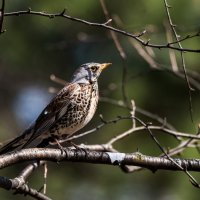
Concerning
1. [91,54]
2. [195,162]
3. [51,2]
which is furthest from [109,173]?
[195,162]

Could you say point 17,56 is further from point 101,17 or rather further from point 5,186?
point 5,186

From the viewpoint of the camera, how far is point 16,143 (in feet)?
19.3

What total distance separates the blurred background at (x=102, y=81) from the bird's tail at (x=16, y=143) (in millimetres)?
2220

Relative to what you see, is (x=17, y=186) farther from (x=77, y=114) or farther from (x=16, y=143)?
(x=77, y=114)

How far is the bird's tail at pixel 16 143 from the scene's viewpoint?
5702mm

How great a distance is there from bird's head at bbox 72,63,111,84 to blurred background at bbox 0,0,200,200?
1.26 m

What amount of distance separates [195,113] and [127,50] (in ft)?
4.25

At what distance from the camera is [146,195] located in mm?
10594

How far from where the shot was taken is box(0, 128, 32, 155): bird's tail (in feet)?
18.7

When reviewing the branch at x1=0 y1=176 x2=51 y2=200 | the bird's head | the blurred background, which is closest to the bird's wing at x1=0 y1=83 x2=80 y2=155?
the bird's head

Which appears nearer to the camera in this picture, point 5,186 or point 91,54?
point 5,186

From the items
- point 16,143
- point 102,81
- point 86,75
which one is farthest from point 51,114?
point 102,81

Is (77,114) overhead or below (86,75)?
below

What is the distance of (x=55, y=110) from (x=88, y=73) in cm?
57
